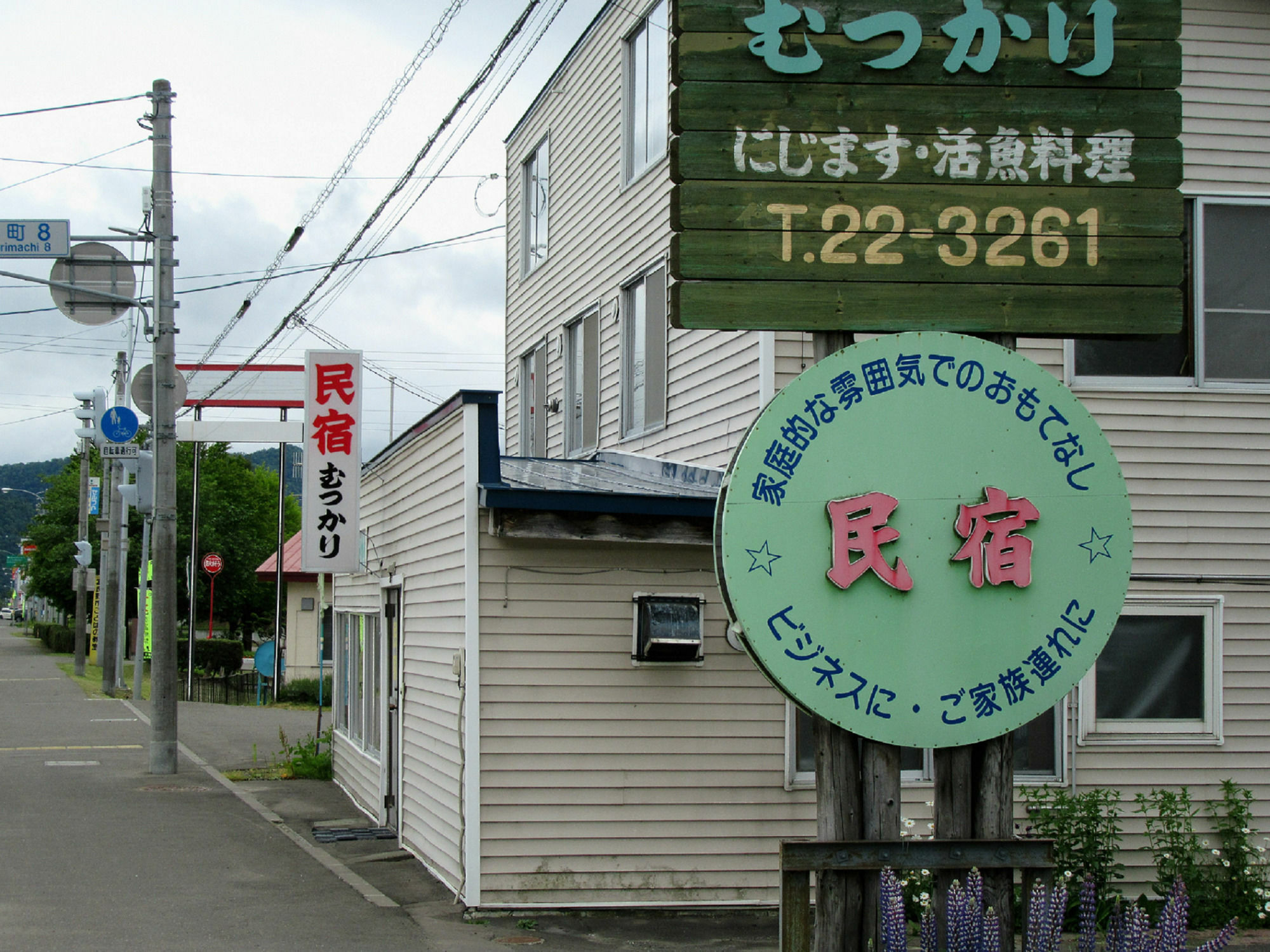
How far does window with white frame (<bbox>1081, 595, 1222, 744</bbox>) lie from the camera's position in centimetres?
1030

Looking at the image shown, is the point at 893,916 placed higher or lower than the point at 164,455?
lower

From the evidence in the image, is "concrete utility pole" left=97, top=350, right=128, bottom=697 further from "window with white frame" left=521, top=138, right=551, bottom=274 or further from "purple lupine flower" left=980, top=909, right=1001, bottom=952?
"purple lupine flower" left=980, top=909, right=1001, bottom=952

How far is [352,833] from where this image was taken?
12.7 metres

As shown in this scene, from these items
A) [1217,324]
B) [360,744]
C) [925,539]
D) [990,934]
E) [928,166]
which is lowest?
[360,744]

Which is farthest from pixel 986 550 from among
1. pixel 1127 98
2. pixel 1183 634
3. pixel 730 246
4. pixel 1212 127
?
pixel 1212 127

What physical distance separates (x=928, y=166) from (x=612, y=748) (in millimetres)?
5432

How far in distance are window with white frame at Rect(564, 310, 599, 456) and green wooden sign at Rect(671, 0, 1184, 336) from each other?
398 inches

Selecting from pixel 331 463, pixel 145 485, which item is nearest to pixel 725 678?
pixel 331 463

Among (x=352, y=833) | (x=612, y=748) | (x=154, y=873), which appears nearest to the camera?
(x=612, y=748)

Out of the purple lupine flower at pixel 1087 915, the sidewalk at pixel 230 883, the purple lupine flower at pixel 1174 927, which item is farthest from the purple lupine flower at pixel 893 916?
the sidewalk at pixel 230 883

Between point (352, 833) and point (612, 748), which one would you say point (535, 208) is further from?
point (612, 748)

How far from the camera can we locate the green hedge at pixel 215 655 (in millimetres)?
42094

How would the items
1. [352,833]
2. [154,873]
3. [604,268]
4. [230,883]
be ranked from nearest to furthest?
1. [230,883]
2. [154,873]
3. [352,833]
4. [604,268]

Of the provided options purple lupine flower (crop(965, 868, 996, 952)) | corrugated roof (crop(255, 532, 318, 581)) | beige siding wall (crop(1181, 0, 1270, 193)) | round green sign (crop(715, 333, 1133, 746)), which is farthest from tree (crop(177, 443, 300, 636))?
purple lupine flower (crop(965, 868, 996, 952))
